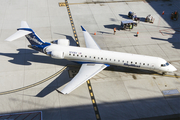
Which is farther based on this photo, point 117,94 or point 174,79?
point 174,79

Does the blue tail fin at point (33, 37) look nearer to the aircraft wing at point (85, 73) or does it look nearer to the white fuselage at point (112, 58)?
the white fuselage at point (112, 58)

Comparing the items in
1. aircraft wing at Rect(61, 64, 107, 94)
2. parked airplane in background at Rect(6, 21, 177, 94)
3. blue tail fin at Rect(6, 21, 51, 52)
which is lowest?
aircraft wing at Rect(61, 64, 107, 94)

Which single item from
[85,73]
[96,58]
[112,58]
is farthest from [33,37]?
[112,58]

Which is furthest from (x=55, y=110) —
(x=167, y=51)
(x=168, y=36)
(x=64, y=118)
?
(x=168, y=36)

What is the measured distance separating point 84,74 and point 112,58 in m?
4.64

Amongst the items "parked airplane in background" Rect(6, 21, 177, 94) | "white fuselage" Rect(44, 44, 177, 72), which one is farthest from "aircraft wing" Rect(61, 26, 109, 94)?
"white fuselage" Rect(44, 44, 177, 72)

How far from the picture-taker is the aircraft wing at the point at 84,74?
885 inches

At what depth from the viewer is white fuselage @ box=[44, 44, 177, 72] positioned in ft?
82.3

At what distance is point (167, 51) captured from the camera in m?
31.9

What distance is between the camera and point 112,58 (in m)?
25.3

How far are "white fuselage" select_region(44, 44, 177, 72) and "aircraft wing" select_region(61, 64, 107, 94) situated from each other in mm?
763

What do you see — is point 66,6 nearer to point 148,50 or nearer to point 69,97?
point 148,50

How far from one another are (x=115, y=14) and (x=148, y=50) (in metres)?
14.1

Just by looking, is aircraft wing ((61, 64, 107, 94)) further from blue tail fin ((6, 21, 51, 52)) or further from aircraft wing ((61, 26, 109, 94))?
blue tail fin ((6, 21, 51, 52))
